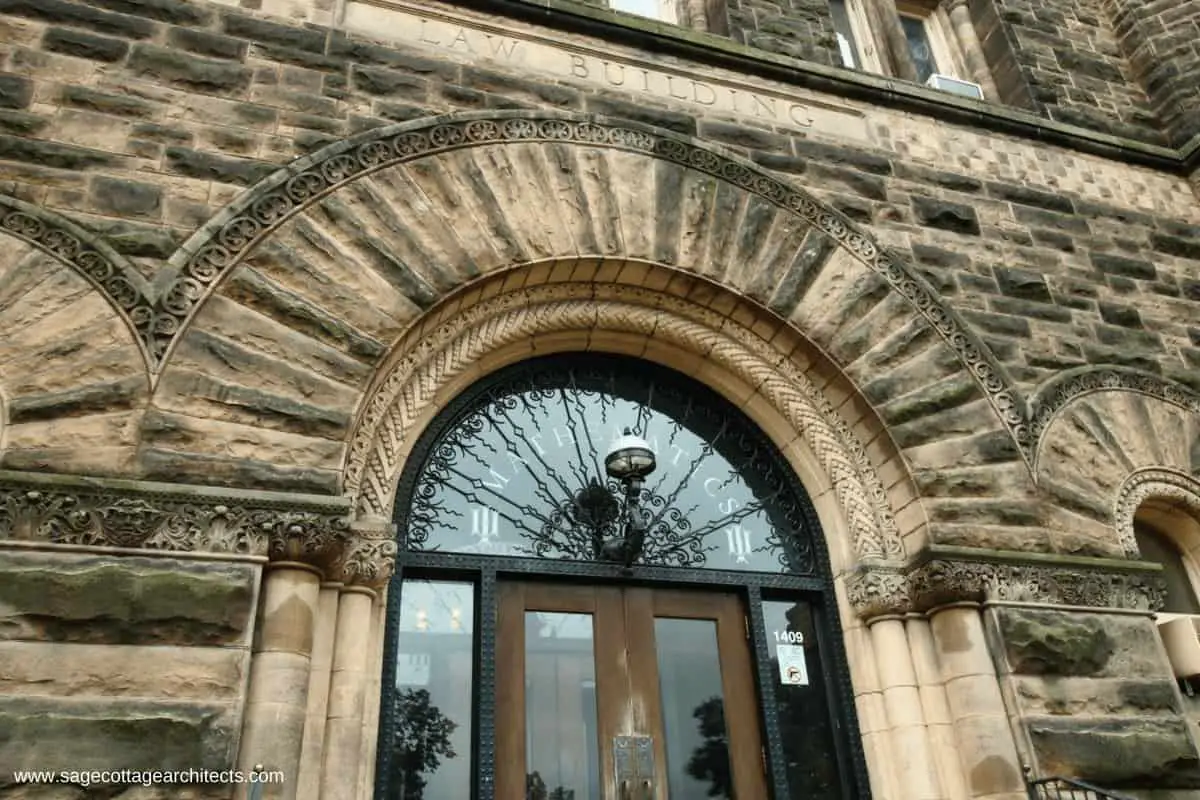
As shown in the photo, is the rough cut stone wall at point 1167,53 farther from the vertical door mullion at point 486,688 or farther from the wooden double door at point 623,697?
the vertical door mullion at point 486,688

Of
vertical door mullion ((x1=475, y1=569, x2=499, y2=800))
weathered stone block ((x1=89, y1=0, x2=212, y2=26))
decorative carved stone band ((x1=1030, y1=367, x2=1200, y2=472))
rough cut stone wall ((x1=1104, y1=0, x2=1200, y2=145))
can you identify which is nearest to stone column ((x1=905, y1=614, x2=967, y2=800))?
decorative carved stone band ((x1=1030, y1=367, x2=1200, y2=472))

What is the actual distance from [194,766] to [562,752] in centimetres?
197

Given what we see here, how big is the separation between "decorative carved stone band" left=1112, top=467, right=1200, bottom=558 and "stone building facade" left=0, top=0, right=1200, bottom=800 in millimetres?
34

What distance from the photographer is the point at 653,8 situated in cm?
782

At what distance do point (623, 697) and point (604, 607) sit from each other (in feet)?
1.69

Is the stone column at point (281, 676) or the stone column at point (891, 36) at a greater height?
the stone column at point (891, 36)

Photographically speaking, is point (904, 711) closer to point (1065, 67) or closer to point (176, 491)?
point (176, 491)

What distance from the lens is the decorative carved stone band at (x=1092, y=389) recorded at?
595 centimetres

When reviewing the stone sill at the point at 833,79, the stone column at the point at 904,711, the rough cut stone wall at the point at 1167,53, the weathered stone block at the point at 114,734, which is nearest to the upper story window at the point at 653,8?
the stone sill at the point at 833,79

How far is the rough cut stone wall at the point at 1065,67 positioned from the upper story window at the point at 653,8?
320 cm

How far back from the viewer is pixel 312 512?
163 inches

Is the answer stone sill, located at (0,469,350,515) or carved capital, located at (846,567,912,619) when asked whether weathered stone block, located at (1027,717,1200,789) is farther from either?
stone sill, located at (0,469,350,515)

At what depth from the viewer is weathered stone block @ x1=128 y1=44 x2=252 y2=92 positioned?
198 inches

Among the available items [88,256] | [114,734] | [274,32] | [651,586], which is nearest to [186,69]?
[274,32]
